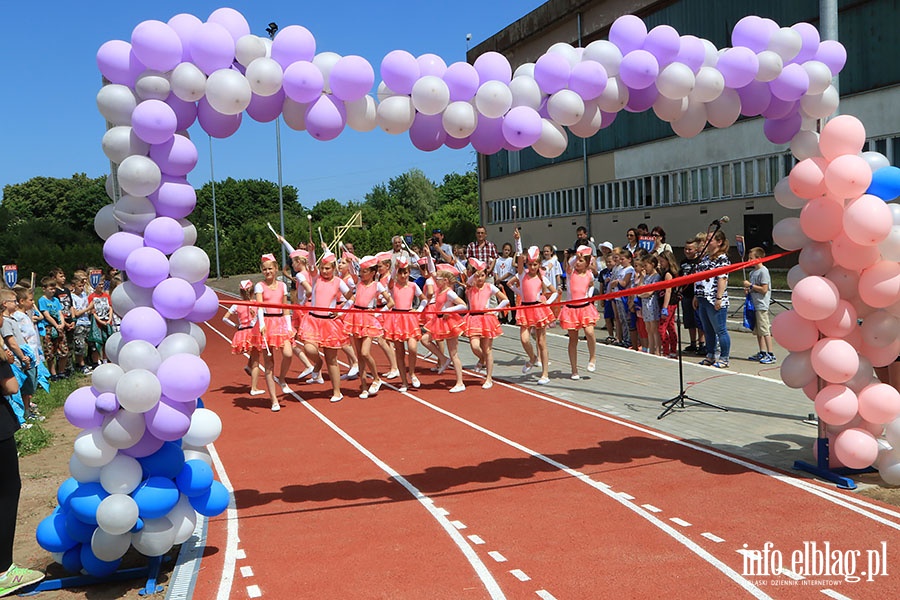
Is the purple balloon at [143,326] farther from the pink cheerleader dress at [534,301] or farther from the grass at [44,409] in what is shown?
the pink cheerleader dress at [534,301]

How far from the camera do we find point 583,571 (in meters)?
5.16

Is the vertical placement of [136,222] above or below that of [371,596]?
above

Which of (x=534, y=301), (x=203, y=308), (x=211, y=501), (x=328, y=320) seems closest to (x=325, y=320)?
(x=328, y=320)

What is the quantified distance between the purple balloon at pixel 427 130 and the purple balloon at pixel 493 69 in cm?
50

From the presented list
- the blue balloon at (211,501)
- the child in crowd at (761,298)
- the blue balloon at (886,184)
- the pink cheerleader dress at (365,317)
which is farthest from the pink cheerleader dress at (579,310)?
the blue balloon at (211,501)

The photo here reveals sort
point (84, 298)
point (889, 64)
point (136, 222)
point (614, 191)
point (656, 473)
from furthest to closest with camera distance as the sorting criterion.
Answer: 1. point (614, 191)
2. point (889, 64)
3. point (84, 298)
4. point (656, 473)
5. point (136, 222)

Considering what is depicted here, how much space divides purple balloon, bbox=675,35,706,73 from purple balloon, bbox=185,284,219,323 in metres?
4.33

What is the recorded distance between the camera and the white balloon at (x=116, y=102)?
17.6 ft

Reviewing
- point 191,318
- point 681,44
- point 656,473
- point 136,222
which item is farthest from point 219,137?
point 656,473

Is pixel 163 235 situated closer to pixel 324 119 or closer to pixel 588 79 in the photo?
pixel 324 119

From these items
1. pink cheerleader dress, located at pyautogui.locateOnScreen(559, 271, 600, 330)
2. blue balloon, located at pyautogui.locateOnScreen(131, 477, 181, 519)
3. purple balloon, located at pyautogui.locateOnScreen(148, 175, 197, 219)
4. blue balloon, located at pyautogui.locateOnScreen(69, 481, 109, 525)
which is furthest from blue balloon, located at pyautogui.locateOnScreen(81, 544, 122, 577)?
pink cheerleader dress, located at pyautogui.locateOnScreen(559, 271, 600, 330)

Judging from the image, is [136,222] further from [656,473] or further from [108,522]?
[656,473]

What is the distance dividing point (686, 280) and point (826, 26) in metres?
3.41

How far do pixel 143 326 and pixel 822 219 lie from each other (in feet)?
18.5
